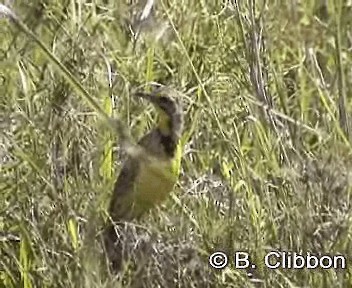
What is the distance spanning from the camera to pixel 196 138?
154cm

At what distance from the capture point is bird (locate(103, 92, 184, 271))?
152 centimetres

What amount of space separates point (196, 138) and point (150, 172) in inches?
3.7

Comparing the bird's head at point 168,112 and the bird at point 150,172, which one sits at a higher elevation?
the bird's head at point 168,112

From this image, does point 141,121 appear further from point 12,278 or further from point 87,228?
point 12,278

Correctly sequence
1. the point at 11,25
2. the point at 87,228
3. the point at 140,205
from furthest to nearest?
the point at 11,25 → the point at 140,205 → the point at 87,228

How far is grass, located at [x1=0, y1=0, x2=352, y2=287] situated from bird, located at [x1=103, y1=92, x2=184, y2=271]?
2 cm

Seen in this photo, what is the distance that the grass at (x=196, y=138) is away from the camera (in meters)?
1.48

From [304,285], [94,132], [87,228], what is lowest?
[304,285]

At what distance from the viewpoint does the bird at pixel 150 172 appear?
4.98 ft

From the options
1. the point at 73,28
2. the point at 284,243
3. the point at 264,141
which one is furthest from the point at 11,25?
the point at 284,243

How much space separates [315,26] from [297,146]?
21 cm

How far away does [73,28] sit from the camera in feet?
5.26

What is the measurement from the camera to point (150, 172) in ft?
5.02

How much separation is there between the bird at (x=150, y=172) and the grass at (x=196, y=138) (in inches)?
0.7
